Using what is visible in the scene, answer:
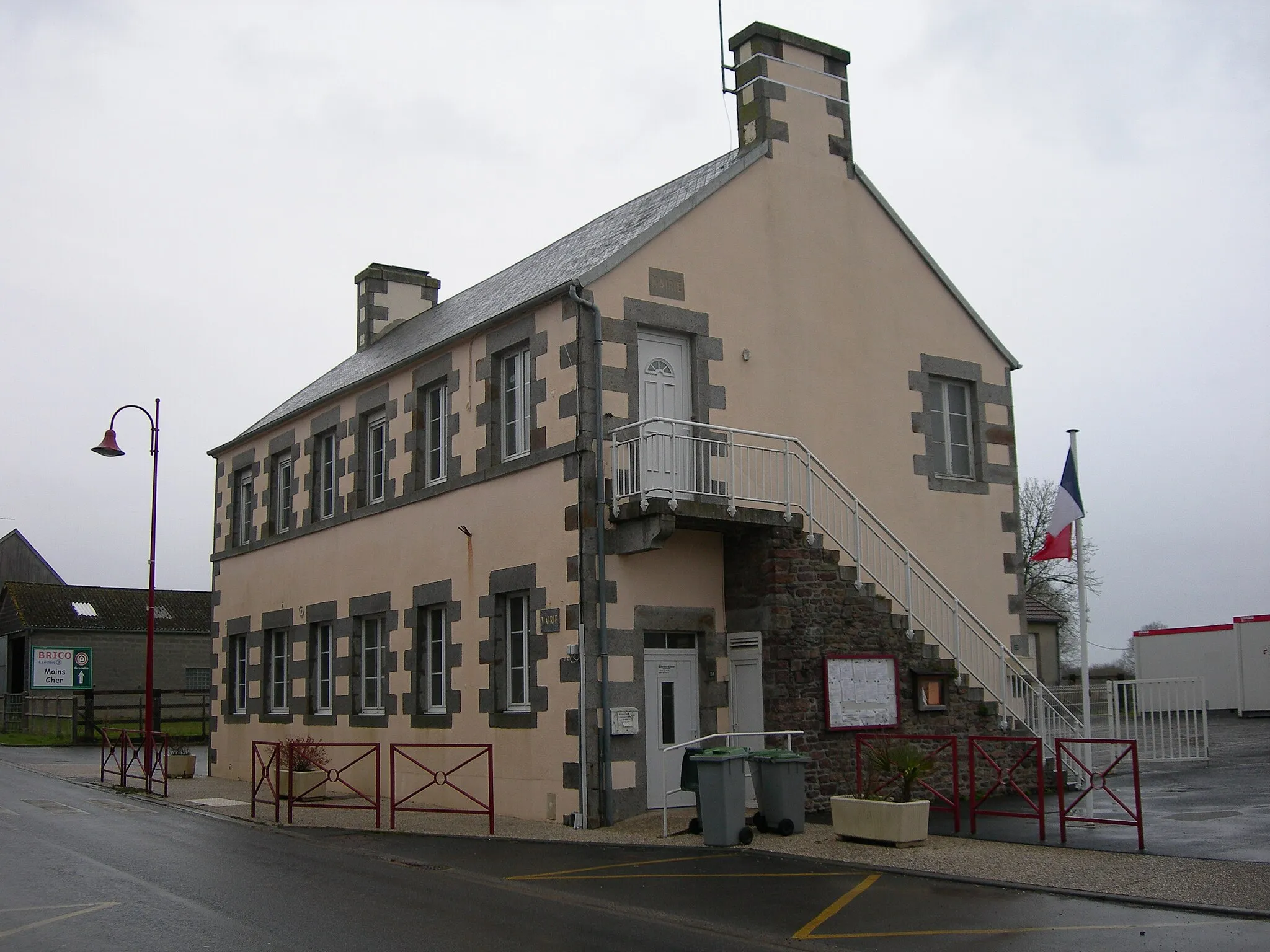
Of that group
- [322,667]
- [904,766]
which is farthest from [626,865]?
[322,667]

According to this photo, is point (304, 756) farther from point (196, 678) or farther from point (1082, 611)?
point (196, 678)

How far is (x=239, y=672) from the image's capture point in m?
24.8

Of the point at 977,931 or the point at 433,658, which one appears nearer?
the point at 977,931

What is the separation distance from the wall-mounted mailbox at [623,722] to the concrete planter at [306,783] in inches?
176

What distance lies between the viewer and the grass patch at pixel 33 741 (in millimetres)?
34688

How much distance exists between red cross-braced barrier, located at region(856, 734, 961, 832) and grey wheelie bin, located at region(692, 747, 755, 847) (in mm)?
1211

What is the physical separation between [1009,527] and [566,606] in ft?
26.2

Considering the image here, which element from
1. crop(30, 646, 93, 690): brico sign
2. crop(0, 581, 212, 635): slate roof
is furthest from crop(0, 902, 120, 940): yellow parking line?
→ crop(0, 581, 212, 635): slate roof

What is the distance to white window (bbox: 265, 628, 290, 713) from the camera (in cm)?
2286

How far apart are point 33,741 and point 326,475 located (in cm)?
1993

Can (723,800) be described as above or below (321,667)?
below

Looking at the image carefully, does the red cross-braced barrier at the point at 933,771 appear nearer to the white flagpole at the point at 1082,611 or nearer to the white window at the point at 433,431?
the white flagpole at the point at 1082,611

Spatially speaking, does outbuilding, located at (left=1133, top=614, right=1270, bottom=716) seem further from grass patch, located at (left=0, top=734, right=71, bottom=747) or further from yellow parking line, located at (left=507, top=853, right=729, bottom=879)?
grass patch, located at (left=0, top=734, right=71, bottom=747)

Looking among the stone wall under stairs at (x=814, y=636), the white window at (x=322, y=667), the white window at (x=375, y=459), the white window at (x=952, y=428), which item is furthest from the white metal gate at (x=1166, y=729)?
the white window at (x=322, y=667)
